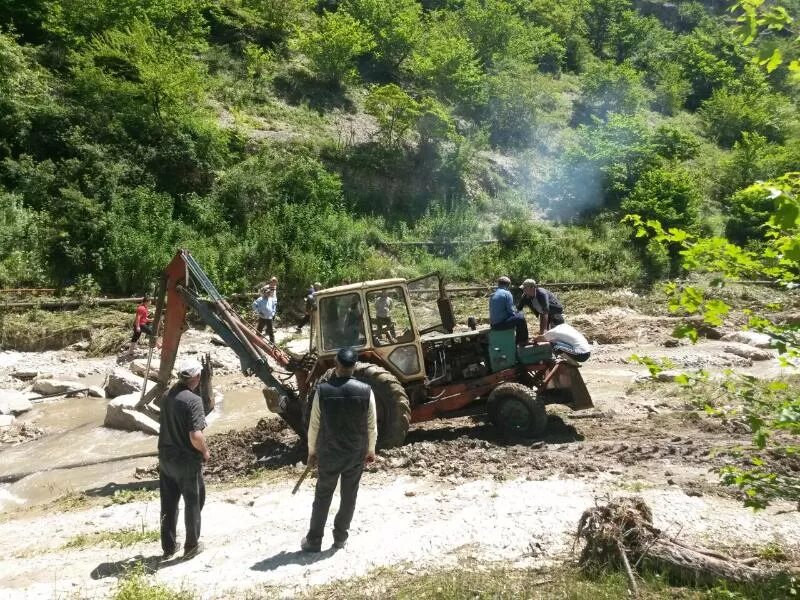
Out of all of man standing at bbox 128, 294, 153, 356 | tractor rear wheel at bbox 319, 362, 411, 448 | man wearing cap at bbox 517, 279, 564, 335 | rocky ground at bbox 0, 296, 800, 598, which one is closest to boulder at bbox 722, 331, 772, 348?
rocky ground at bbox 0, 296, 800, 598

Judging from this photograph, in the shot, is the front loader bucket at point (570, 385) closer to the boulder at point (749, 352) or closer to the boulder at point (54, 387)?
the boulder at point (749, 352)

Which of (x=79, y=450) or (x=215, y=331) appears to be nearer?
(x=215, y=331)

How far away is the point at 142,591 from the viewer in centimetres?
466

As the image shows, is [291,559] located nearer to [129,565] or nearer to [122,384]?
[129,565]

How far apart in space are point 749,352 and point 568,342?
7244mm

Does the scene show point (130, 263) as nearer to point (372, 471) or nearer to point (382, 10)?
point (372, 471)

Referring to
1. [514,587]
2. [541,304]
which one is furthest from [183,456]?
[541,304]

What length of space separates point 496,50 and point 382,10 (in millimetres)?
7099

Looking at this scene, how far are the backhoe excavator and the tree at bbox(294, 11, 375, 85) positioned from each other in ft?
81.4

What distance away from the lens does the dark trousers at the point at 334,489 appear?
5.60m

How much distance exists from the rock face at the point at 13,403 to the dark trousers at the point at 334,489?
30.2ft

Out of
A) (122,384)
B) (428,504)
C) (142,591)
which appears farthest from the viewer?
(122,384)

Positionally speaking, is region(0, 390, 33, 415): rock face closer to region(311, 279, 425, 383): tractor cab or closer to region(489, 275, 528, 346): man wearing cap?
region(311, 279, 425, 383): tractor cab

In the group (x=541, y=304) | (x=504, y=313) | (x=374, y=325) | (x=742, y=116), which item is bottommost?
(x=374, y=325)
